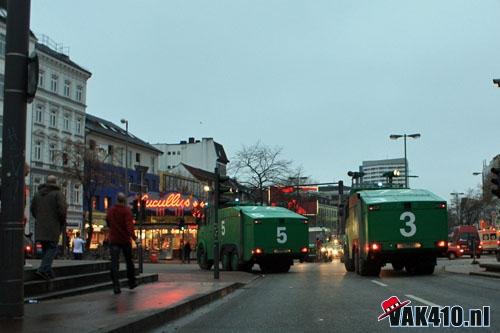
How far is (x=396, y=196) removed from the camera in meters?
21.2

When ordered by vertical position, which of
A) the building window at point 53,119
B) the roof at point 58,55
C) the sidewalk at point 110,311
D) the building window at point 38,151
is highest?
the roof at point 58,55

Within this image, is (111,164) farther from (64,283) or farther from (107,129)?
(64,283)

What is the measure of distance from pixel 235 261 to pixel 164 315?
17.5 metres

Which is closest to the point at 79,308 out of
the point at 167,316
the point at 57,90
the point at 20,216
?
the point at 167,316

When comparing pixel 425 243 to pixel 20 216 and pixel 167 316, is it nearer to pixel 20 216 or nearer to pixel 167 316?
pixel 167 316

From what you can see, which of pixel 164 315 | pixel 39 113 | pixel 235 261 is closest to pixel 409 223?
pixel 235 261

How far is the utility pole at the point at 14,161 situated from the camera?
812 centimetres

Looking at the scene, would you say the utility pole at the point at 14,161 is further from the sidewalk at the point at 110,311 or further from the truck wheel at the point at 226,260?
the truck wheel at the point at 226,260

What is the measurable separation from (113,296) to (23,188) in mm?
3872

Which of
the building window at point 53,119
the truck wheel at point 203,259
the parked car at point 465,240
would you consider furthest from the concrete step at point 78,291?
the building window at point 53,119

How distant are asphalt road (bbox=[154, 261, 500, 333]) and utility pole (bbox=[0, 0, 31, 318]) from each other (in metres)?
2.03

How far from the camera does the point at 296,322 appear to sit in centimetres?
952

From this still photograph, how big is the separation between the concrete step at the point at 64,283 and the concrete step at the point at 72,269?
94mm

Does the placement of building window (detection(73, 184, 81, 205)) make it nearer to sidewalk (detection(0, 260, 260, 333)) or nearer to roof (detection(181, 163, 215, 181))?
roof (detection(181, 163, 215, 181))
